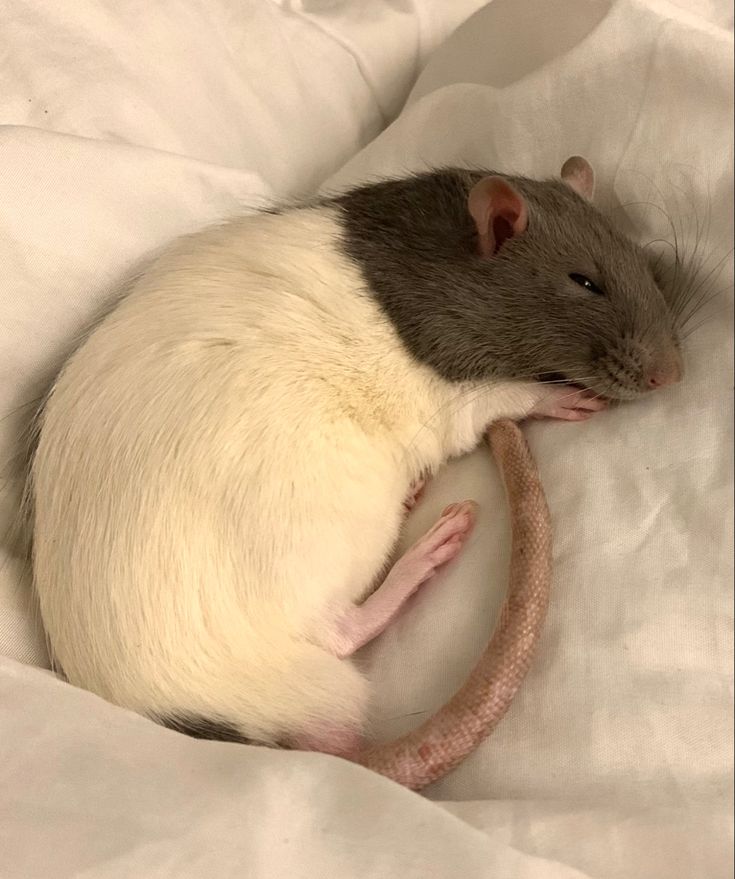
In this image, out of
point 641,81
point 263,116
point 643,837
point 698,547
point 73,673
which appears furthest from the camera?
point 263,116

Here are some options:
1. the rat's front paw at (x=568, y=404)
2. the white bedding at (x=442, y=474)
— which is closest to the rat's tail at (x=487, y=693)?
→ the white bedding at (x=442, y=474)

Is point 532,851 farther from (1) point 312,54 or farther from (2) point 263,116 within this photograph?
(1) point 312,54

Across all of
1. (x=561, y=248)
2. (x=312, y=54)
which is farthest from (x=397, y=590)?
(x=312, y=54)

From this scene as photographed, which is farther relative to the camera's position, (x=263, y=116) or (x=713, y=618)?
(x=263, y=116)

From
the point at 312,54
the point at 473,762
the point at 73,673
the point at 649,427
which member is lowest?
the point at 473,762

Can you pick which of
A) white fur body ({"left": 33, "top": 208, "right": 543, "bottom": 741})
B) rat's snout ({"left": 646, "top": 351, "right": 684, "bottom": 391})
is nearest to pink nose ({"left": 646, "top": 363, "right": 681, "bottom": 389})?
rat's snout ({"left": 646, "top": 351, "right": 684, "bottom": 391})

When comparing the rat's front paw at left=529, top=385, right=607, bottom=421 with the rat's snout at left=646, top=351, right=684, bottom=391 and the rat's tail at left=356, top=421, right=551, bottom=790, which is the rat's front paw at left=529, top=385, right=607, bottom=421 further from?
the rat's tail at left=356, top=421, right=551, bottom=790

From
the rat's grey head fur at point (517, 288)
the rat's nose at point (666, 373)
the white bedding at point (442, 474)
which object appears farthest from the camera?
the rat's grey head fur at point (517, 288)

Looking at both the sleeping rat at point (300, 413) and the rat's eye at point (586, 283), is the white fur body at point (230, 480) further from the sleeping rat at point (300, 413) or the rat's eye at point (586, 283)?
the rat's eye at point (586, 283)
